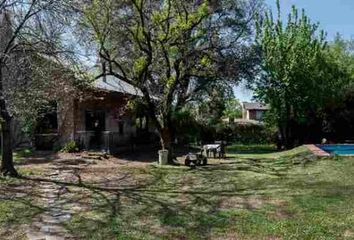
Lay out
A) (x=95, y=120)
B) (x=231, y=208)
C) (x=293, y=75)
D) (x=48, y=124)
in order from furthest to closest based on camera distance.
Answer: (x=293, y=75) → (x=95, y=120) → (x=48, y=124) → (x=231, y=208)

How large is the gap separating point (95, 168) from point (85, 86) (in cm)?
382

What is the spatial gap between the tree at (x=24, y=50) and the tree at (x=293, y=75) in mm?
17508

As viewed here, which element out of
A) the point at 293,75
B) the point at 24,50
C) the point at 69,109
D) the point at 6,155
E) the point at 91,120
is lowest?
the point at 6,155

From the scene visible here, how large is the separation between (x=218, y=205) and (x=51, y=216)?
12.3ft

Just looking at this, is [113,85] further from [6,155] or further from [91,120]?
[6,155]

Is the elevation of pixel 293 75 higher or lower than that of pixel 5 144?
higher

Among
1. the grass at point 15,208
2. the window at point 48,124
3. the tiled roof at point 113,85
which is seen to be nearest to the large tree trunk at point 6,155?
the grass at point 15,208

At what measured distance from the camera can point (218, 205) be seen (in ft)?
35.7

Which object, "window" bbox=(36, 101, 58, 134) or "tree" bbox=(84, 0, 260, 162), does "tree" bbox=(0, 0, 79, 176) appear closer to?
"tree" bbox=(84, 0, 260, 162)

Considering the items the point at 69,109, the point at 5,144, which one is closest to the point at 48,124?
the point at 69,109

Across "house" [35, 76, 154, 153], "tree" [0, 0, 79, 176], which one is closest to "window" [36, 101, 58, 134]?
"house" [35, 76, 154, 153]

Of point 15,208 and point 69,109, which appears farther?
point 69,109

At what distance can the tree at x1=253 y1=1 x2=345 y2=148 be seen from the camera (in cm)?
2925

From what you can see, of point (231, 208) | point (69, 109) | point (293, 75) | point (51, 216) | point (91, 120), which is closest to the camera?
point (51, 216)
